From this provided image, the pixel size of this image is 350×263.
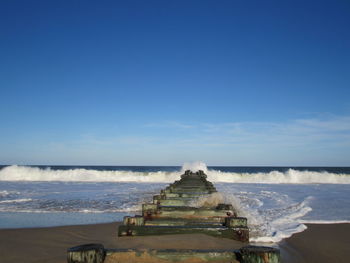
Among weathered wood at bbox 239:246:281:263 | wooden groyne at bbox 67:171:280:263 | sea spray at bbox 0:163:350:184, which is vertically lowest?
sea spray at bbox 0:163:350:184

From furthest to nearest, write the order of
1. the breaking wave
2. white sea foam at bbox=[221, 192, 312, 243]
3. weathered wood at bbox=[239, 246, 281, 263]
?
the breaking wave, white sea foam at bbox=[221, 192, 312, 243], weathered wood at bbox=[239, 246, 281, 263]

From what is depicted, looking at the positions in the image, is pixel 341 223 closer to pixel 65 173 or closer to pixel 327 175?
pixel 327 175

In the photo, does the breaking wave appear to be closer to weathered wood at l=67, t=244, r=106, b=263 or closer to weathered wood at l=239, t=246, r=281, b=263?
weathered wood at l=67, t=244, r=106, b=263

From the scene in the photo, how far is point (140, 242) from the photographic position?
3.68m

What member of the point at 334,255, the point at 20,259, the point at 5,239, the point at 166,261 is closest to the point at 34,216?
the point at 5,239

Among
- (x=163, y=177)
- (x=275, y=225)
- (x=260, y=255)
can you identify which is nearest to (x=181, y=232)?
(x=260, y=255)

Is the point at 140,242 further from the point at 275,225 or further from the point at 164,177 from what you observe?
the point at 164,177

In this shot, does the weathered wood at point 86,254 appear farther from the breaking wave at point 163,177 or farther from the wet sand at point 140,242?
the breaking wave at point 163,177

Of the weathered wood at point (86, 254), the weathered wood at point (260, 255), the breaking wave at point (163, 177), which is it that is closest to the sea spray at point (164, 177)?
the breaking wave at point (163, 177)

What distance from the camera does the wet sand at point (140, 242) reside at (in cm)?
368

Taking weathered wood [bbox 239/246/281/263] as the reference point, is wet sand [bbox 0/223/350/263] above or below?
below

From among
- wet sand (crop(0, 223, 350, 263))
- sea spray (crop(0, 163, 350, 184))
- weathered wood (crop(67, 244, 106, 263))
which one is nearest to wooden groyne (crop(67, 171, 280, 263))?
weathered wood (crop(67, 244, 106, 263))

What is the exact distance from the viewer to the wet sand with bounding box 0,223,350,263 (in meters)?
3.68

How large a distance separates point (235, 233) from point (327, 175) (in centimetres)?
3336
